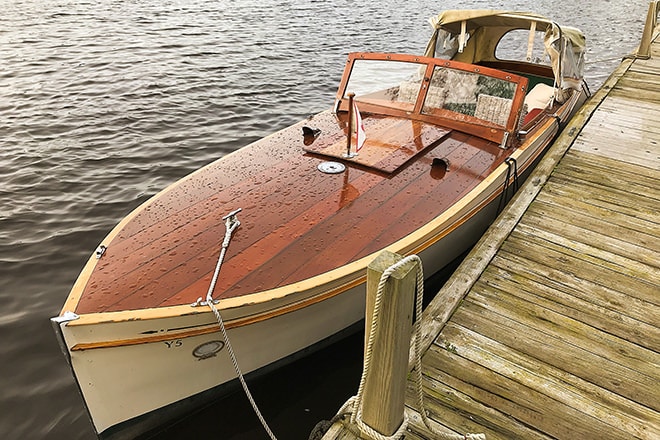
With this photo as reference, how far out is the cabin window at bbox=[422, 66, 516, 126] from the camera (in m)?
5.63

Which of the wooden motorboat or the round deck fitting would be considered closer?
the wooden motorboat

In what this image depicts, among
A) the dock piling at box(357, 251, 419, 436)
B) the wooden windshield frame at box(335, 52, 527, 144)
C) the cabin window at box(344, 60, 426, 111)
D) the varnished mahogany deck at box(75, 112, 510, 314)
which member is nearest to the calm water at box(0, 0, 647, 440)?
the varnished mahogany deck at box(75, 112, 510, 314)

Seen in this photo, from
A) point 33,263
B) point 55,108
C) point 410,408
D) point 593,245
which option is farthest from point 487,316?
point 55,108

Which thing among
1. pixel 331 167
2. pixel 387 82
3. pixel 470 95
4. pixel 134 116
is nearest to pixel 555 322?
pixel 331 167

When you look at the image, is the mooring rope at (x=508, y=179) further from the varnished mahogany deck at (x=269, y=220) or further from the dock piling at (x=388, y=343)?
the dock piling at (x=388, y=343)

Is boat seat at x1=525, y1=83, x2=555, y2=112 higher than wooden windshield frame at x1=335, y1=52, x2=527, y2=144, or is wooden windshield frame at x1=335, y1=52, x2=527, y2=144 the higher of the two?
wooden windshield frame at x1=335, y1=52, x2=527, y2=144

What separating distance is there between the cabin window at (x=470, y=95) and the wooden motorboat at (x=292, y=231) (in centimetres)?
2

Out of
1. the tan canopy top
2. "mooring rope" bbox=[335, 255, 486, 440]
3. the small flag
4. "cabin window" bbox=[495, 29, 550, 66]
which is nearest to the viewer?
"mooring rope" bbox=[335, 255, 486, 440]

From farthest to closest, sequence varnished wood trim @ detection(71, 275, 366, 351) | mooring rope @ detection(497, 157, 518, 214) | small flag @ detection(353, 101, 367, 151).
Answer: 1. mooring rope @ detection(497, 157, 518, 214)
2. small flag @ detection(353, 101, 367, 151)
3. varnished wood trim @ detection(71, 275, 366, 351)

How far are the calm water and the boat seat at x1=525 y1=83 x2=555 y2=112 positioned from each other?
4.64 meters

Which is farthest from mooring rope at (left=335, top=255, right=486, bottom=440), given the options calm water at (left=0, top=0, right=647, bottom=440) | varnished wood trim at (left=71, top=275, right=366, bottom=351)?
calm water at (left=0, top=0, right=647, bottom=440)

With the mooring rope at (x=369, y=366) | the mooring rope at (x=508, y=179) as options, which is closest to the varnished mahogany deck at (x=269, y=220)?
the mooring rope at (x=508, y=179)

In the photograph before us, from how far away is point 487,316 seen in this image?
3525mm

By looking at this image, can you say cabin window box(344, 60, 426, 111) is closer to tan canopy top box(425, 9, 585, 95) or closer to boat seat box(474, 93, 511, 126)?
boat seat box(474, 93, 511, 126)
